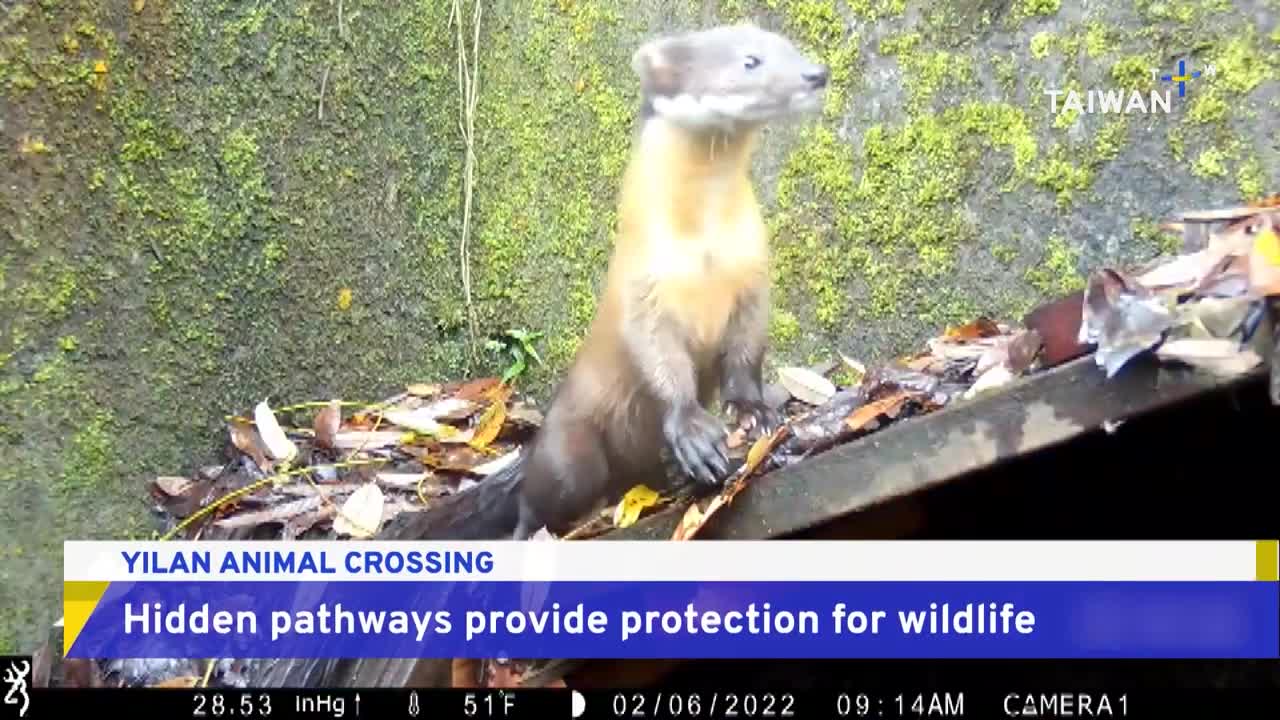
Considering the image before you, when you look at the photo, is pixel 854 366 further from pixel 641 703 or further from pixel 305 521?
pixel 305 521

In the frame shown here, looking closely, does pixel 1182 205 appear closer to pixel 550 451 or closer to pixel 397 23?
pixel 550 451

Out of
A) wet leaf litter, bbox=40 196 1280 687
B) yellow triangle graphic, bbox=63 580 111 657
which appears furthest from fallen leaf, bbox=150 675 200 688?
yellow triangle graphic, bbox=63 580 111 657

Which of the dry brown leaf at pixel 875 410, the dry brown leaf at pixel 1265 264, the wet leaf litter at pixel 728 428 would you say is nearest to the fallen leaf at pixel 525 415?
the wet leaf litter at pixel 728 428

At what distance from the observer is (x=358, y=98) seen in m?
1.71

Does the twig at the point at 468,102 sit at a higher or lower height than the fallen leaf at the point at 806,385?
higher

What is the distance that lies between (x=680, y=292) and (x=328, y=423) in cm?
55

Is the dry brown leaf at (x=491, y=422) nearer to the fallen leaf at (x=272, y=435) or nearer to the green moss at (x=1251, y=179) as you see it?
the fallen leaf at (x=272, y=435)

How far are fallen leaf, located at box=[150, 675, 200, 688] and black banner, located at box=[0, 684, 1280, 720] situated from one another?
1 centimetres

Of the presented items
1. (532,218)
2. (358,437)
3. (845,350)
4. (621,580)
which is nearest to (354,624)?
(621,580)

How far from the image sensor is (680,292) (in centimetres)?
137

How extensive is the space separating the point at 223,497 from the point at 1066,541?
0.91 metres

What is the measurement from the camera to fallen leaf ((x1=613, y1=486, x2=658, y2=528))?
4.32 feet

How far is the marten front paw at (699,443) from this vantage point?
4.19 feet

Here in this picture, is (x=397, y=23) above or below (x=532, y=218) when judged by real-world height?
above
